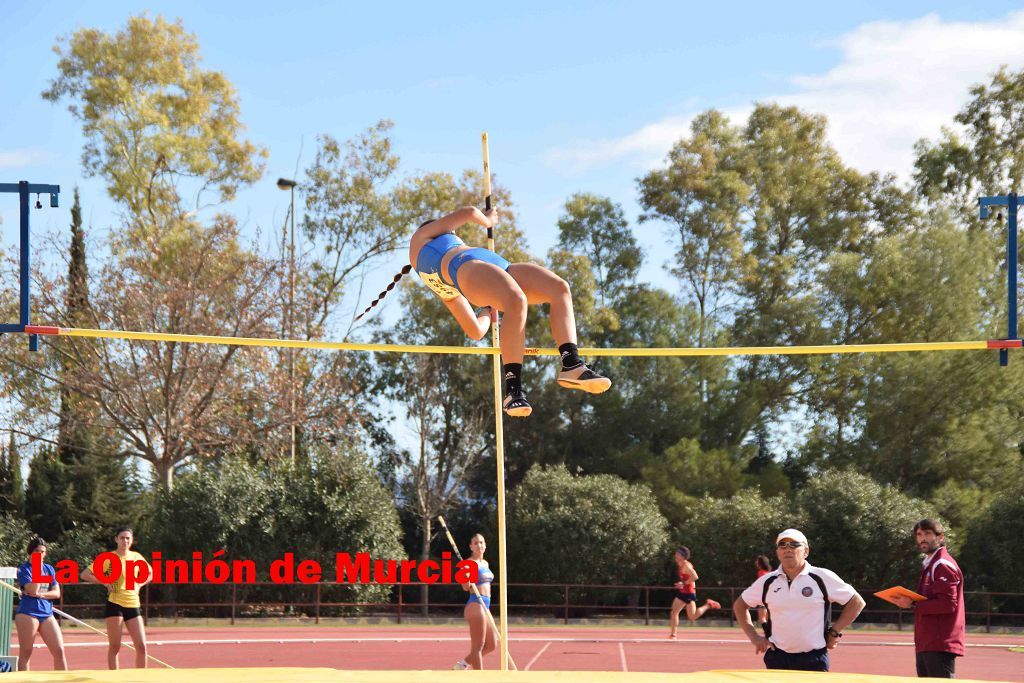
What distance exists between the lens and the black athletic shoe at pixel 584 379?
6051mm

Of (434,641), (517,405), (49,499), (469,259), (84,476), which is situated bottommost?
(434,641)

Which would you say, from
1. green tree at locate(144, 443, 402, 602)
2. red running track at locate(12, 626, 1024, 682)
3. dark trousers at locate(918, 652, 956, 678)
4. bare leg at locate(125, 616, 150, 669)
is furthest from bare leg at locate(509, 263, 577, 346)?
green tree at locate(144, 443, 402, 602)

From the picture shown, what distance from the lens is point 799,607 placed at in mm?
6270

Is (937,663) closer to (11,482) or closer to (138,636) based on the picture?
(138,636)

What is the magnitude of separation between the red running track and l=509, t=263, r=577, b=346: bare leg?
26.2 ft

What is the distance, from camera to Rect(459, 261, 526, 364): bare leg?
6.39 metres

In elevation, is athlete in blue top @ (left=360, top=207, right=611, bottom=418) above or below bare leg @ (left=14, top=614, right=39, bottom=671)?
above

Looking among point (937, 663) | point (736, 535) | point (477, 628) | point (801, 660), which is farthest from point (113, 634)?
point (736, 535)

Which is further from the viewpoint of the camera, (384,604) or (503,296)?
(384,604)

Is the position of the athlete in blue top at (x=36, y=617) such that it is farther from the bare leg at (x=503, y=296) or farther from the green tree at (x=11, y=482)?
the green tree at (x=11, y=482)

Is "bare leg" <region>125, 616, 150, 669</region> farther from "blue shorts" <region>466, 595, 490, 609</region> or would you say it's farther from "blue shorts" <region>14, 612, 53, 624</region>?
"blue shorts" <region>466, 595, 490, 609</region>

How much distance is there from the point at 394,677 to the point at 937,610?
407 cm

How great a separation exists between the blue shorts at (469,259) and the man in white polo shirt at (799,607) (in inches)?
87.8

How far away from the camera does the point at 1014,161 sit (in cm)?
3397
